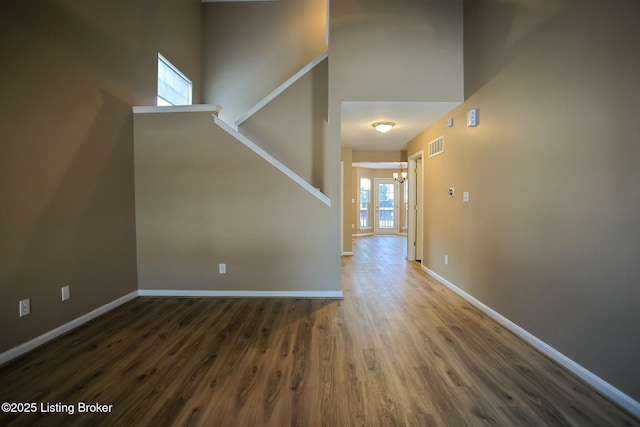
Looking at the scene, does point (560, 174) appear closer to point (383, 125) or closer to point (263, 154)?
point (383, 125)

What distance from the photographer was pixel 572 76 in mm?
2037

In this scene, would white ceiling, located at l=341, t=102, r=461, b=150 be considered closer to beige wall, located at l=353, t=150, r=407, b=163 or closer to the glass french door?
beige wall, located at l=353, t=150, r=407, b=163

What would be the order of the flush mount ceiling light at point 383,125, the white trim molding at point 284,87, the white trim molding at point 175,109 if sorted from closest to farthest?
the white trim molding at point 175,109 → the flush mount ceiling light at point 383,125 → the white trim molding at point 284,87

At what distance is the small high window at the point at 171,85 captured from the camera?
426cm

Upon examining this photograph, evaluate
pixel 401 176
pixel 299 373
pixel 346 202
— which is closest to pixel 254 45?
pixel 346 202

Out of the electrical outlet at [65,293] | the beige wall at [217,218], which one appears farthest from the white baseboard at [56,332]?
the beige wall at [217,218]

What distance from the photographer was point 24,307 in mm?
2230

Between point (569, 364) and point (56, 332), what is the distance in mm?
4166

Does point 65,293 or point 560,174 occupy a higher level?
point 560,174

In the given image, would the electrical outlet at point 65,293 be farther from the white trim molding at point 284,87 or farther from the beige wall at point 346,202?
the beige wall at point 346,202

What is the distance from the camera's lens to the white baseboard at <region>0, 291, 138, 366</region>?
6.95 ft

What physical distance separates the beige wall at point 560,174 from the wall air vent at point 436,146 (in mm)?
780

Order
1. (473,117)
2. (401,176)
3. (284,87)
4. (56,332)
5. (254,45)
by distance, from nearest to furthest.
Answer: (56,332)
(473,117)
(284,87)
(254,45)
(401,176)

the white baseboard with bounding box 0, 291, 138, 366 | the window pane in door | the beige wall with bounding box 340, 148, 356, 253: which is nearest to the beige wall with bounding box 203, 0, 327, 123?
the beige wall with bounding box 340, 148, 356, 253
